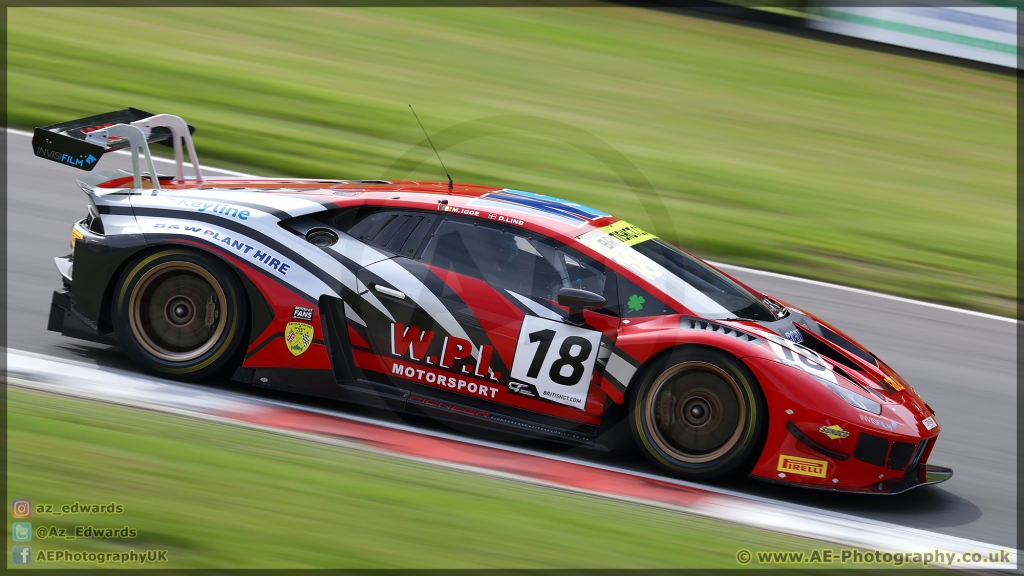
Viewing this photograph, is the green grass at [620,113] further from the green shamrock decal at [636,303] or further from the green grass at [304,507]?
the green grass at [304,507]


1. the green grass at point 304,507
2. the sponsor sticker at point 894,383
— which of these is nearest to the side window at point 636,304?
the green grass at point 304,507

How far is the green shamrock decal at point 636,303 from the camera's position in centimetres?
564

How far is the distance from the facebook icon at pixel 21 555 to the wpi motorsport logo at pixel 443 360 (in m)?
2.35

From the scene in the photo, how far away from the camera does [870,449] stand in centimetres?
532

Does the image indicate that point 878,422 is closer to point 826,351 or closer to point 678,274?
point 826,351

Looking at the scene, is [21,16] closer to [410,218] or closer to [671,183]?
[671,183]

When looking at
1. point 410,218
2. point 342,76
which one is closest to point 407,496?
point 410,218

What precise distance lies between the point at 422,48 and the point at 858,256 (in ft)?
25.2

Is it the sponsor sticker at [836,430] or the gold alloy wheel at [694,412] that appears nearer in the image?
the sponsor sticker at [836,430]

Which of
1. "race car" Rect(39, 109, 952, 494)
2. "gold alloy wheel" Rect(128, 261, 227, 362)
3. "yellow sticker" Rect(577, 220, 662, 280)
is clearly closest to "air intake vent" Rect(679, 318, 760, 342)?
"race car" Rect(39, 109, 952, 494)

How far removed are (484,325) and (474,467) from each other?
826 millimetres

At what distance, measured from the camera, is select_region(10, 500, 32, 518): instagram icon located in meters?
3.99

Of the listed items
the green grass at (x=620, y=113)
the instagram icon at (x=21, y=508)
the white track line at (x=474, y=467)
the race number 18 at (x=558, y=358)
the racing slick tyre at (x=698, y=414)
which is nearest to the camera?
the instagram icon at (x=21, y=508)
